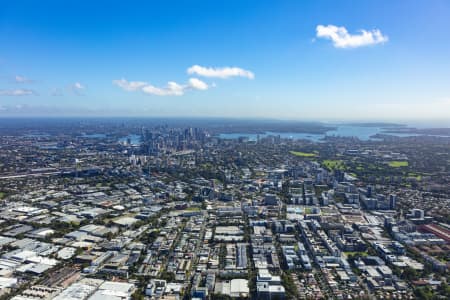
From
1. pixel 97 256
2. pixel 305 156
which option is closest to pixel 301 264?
pixel 97 256

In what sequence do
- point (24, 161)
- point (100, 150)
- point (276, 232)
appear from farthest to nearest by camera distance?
point (100, 150), point (24, 161), point (276, 232)

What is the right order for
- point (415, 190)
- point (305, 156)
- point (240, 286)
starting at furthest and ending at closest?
point (305, 156) → point (415, 190) → point (240, 286)

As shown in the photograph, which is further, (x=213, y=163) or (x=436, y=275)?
(x=213, y=163)

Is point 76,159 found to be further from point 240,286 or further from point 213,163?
point 240,286

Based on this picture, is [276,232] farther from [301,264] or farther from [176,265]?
[176,265]

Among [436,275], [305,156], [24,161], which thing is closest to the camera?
[436,275]

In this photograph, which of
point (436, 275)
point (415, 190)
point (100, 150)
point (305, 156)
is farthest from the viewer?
point (100, 150)

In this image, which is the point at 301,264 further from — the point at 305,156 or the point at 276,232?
the point at 305,156

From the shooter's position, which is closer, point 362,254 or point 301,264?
point 301,264

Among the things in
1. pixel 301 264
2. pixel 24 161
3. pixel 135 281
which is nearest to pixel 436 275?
pixel 301 264
